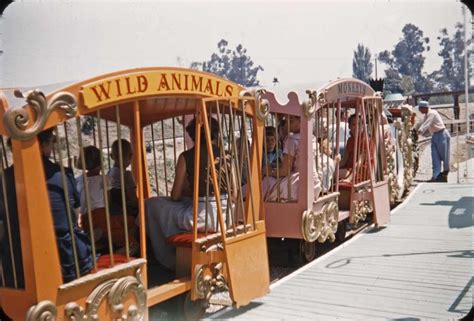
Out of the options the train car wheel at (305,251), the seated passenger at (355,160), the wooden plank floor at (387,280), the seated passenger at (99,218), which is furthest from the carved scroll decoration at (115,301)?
the seated passenger at (355,160)

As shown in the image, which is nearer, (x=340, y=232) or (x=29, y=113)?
(x=29, y=113)

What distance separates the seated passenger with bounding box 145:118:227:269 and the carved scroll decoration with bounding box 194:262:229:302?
356mm

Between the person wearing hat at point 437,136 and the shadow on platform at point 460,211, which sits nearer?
the shadow on platform at point 460,211

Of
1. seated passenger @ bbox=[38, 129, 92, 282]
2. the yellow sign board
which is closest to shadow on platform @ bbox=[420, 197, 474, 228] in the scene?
the yellow sign board

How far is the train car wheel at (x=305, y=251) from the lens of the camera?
7625mm

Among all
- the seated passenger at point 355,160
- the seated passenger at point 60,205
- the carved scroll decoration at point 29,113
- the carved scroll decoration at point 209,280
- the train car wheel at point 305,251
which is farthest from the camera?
the seated passenger at point 355,160

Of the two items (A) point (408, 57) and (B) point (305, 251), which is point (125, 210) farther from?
(A) point (408, 57)

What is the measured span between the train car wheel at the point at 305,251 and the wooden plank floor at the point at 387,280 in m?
0.41

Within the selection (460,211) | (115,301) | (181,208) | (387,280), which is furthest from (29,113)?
(460,211)

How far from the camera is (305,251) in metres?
7.71

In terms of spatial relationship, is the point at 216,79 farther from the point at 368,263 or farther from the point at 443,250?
the point at 443,250

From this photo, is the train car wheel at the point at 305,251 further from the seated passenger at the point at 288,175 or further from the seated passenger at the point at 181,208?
the seated passenger at the point at 181,208

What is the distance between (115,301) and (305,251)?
3993 millimetres

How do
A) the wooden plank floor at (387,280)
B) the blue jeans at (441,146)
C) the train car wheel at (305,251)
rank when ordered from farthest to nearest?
the blue jeans at (441,146)
the train car wheel at (305,251)
the wooden plank floor at (387,280)
